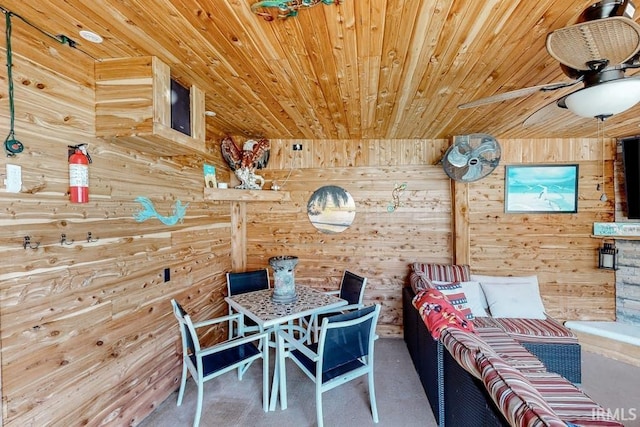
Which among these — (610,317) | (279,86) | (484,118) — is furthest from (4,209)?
(610,317)

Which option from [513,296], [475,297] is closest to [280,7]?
[475,297]

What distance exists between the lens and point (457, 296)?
3094mm

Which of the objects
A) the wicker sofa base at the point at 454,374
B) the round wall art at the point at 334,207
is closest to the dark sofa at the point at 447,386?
the wicker sofa base at the point at 454,374

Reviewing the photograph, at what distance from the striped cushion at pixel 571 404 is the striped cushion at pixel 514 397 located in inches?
25.6

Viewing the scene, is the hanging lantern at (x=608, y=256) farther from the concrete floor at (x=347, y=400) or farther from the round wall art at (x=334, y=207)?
the round wall art at (x=334, y=207)

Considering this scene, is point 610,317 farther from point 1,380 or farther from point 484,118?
point 1,380

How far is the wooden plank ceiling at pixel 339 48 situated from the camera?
A: 51.6 inches

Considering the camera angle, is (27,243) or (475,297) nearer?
(27,243)

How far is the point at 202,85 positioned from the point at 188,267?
5.28 ft

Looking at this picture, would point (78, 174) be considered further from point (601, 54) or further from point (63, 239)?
point (601, 54)

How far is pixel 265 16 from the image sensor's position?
52.2 inches

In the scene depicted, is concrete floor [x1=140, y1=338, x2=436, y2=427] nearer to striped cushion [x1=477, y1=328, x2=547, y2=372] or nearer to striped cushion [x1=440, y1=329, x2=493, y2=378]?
striped cushion [x1=477, y1=328, x2=547, y2=372]

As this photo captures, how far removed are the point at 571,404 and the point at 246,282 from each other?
9.07ft

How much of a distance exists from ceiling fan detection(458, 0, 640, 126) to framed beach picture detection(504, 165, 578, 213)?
7.67 feet
